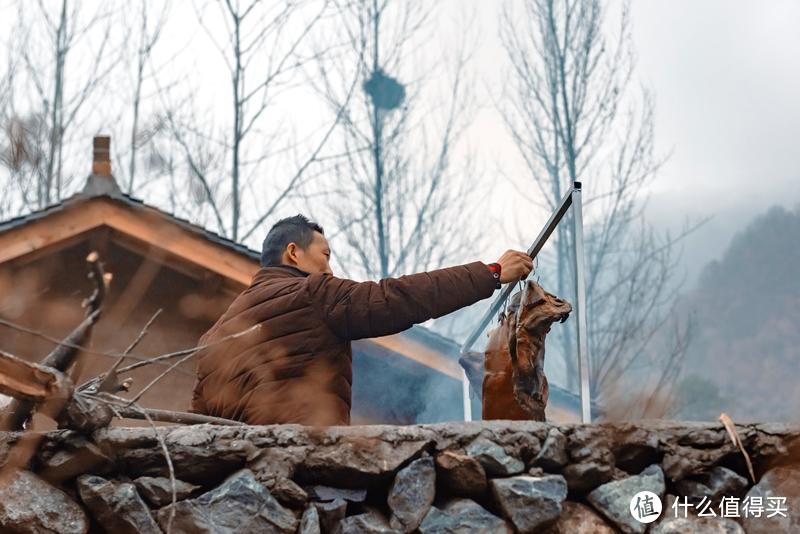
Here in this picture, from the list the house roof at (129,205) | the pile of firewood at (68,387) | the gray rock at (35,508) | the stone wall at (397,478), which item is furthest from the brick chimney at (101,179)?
the gray rock at (35,508)

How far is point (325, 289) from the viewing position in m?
4.38

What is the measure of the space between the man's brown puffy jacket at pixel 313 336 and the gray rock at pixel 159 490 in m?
0.77

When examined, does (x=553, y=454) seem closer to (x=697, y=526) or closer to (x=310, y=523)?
(x=697, y=526)

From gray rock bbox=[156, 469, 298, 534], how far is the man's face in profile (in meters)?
1.65

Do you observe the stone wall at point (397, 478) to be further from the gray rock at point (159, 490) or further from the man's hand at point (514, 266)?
the man's hand at point (514, 266)

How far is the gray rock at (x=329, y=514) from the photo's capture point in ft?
11.5

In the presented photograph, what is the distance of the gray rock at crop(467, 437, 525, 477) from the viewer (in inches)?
144

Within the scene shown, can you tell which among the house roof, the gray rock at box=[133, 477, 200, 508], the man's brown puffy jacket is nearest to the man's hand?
the man's brown puffy jacket

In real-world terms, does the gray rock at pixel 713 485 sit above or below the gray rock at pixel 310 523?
above

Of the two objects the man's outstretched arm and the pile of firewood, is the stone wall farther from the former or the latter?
the man's outstretched arm

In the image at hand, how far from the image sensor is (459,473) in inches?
142

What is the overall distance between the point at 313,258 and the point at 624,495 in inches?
74.6

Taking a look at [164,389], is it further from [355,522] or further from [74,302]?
[355,522]

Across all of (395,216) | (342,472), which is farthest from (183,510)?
(395,216)
